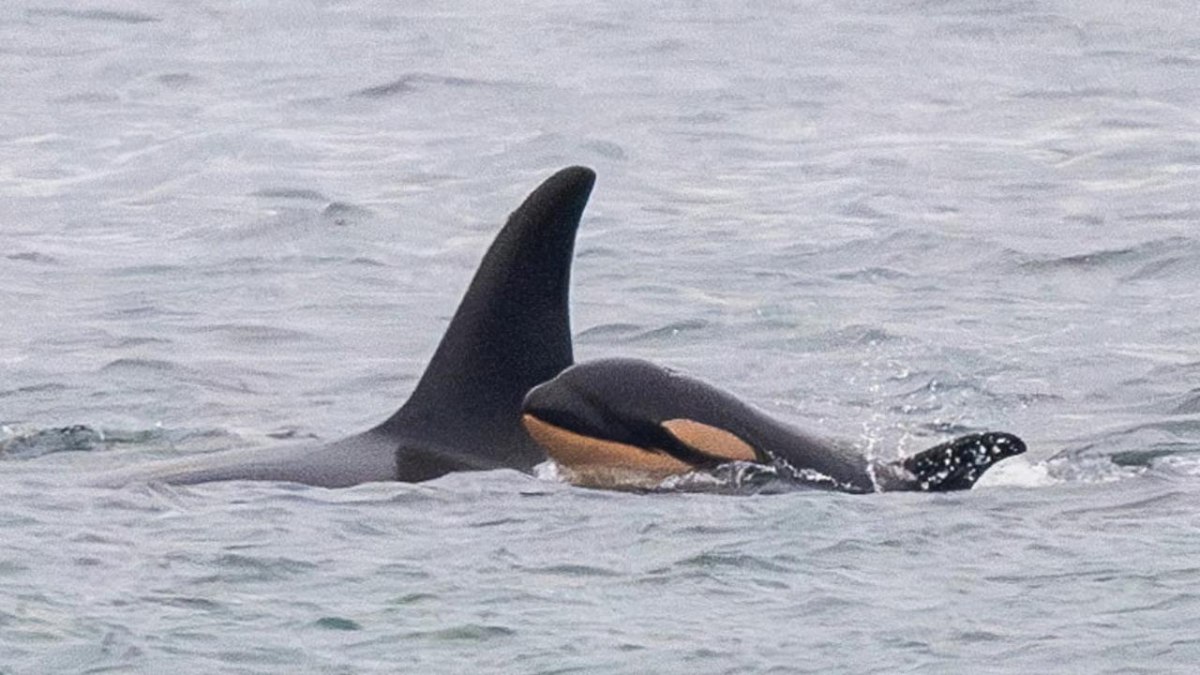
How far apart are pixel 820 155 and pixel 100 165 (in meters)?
6.01

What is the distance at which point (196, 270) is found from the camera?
68.3ft

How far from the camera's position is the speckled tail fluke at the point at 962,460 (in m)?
13.1

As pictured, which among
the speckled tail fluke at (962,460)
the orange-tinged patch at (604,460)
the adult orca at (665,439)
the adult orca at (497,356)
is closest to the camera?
the speckled tail fluke at (962,460)

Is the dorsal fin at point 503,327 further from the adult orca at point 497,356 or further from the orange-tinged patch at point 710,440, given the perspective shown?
the orange-tinged patch at point 710,440

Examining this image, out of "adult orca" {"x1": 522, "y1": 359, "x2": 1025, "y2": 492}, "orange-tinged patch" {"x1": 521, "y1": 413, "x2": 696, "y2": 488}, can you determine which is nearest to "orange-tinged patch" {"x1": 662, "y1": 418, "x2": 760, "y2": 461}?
"adult orca" {"x1": 522, "y1": 359, "x2": 1025, "y2": 492}

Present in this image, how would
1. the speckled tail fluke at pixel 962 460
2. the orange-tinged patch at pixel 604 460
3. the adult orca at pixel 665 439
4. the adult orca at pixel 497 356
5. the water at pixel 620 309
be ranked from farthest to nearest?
the adult orca at pixel 497 356 → the orange-tinged patch at pixel 604 460 → the adult orca at pixel 665 439 → the speckled tail fluke at pixel 962 460 → the water at pixel 620 309

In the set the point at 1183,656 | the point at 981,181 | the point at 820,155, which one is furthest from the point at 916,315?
the point at 1183,656

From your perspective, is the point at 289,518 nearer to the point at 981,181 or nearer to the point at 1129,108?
the point at 981,181

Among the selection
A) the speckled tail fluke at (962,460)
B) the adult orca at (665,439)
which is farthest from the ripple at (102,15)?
the speckled tail fluke at (962,460)

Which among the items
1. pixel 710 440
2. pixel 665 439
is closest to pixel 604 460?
pixel 665 439

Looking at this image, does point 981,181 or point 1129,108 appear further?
point 1129,108

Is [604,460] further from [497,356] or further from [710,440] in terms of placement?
[497,356]

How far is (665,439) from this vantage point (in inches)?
534

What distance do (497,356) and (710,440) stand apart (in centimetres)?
112
